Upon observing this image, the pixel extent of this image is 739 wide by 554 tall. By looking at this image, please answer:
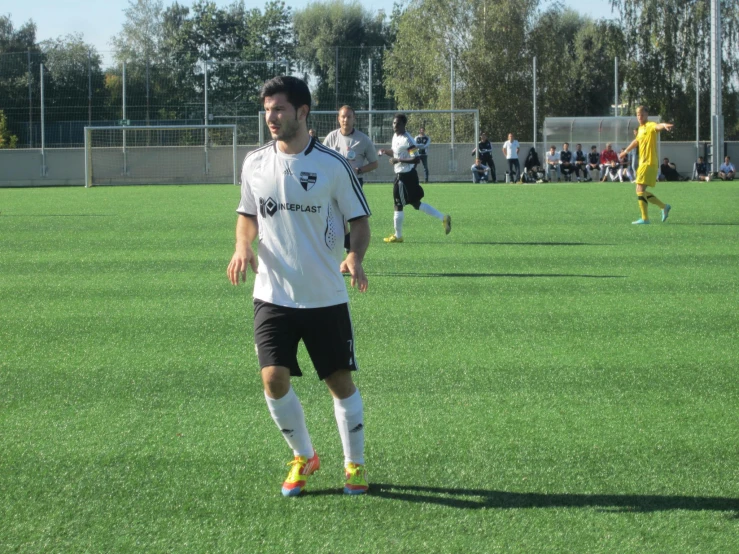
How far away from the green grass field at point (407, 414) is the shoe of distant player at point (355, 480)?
88 mm

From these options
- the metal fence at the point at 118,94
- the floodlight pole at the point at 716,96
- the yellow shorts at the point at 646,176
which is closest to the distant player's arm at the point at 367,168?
the yellow shorts at the point at 646,176

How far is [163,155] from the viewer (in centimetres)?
3938

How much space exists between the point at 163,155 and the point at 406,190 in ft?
89.2

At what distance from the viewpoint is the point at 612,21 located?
55281 millimetres

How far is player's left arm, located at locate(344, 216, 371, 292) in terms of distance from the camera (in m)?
4.31

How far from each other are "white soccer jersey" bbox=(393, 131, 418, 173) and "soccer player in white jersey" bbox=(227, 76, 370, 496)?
32.0ft

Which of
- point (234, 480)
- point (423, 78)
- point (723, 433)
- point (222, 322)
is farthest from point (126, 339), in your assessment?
point (423, 78)

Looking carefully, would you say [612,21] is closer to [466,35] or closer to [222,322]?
[466,35]

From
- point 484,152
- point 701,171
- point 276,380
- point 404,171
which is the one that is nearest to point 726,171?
point 701,171

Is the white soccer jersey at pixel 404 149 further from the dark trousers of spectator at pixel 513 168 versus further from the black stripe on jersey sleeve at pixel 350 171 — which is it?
the dark trousers of spectator at pixel 513 168

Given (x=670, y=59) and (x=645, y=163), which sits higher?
(x=670, y=59)

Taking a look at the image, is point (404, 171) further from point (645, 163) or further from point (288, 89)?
point (288, 89)

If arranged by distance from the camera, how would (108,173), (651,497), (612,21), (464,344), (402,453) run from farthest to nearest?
(612,21) → (108,173) → (464,344) → (402,453) → (651,497)

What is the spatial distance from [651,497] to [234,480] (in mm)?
1958
